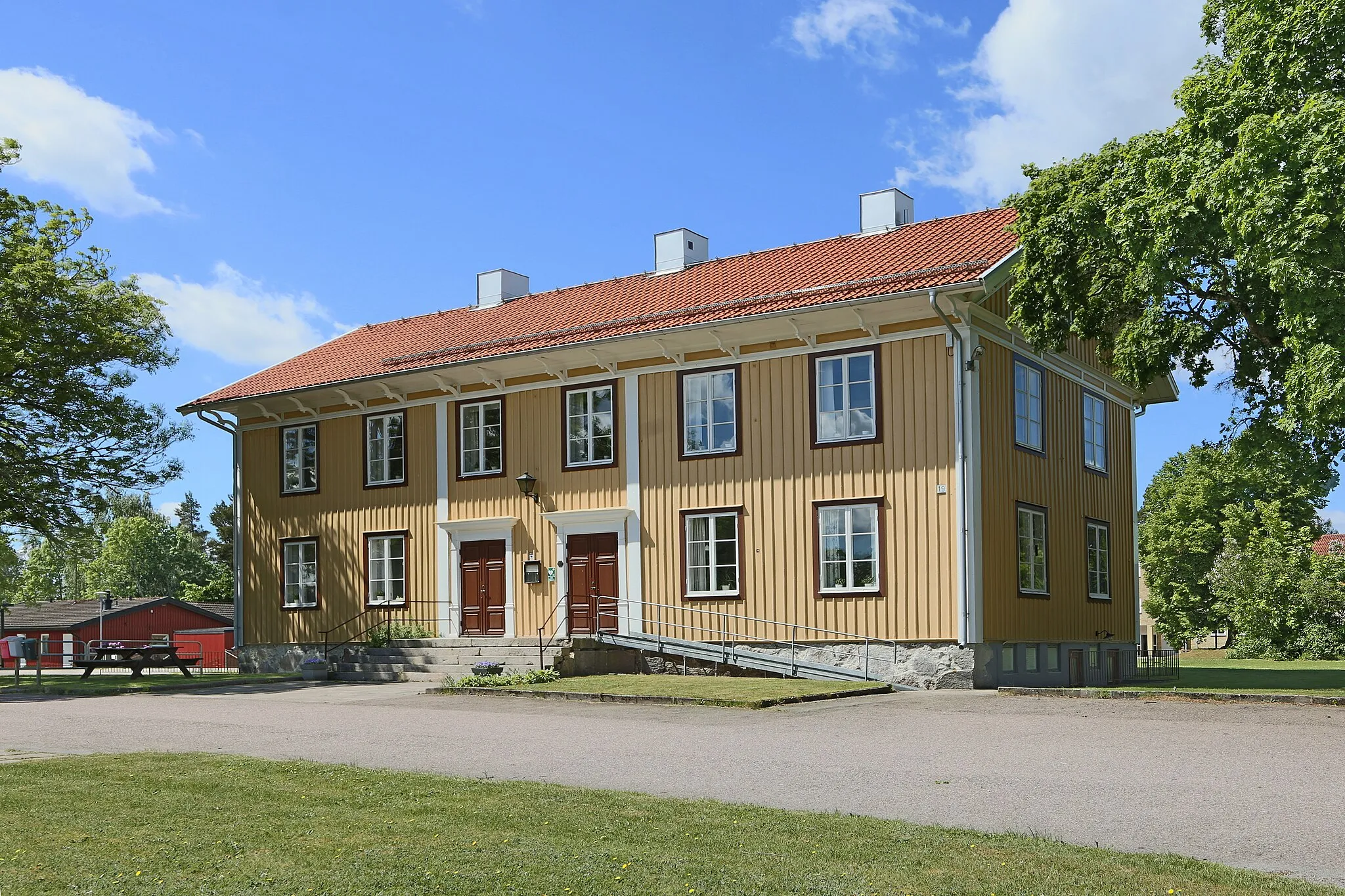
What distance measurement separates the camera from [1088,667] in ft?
87.7

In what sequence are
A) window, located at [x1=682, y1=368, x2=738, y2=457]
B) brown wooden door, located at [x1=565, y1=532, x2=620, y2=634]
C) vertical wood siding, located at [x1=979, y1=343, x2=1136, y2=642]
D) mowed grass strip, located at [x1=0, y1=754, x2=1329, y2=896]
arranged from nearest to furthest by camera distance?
mowed grass strip, located at [x1=0, y1=754, x2=1329, y2=896] → vertical wood siding, located at [x1=979, y1=343, x2=1136, y2=642] → window, located at [x1=682, y1=368, x2=738, y2=457] → brown wooden door, located at [x1=565, y1=532, x2=620, y2=634]

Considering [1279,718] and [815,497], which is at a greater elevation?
[815,497]

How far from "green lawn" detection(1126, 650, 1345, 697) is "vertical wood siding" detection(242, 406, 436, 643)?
46.9ft

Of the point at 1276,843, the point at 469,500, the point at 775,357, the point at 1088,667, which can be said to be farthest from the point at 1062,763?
the point at 469,500

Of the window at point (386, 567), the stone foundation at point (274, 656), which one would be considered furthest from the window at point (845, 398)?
the stone foundation at point (274, 656)

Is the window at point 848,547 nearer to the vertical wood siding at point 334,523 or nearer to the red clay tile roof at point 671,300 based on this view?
the red clay tile roof at point 671,300

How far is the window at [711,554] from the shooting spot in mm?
24516

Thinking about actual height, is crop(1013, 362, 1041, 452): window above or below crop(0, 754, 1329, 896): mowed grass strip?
above

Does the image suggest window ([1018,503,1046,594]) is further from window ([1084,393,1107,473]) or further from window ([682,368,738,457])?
window ([682,368,738,457])

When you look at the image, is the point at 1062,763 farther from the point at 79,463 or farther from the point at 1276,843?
the point at 79,463

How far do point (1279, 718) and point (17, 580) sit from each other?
85.0m

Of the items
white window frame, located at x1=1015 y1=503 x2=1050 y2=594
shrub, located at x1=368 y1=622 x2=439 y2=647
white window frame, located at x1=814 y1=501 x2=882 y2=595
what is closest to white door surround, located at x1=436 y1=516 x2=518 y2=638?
shrub, located at x1=368 y1=622 x2=439 y2=647

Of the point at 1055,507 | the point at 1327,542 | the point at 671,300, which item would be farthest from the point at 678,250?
the point at 1327,542

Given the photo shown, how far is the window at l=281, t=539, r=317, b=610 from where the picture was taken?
30.4 m
